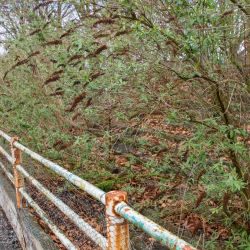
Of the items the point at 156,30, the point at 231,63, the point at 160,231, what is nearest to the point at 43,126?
the point at 156,30

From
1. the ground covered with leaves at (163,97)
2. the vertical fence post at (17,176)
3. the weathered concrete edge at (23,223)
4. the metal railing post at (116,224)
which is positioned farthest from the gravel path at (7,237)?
the metal railing post at (116,224)

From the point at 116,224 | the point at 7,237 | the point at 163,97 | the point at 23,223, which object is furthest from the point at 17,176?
the point at 116,224

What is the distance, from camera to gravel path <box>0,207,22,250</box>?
3.89 meters

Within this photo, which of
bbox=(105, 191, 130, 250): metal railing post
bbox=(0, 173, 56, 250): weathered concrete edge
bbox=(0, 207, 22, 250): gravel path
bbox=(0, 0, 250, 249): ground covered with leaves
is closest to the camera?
bbox=(105, 191, 130, 250): metal railing post

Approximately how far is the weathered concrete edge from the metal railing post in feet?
5.15

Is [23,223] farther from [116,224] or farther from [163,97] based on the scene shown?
[163,97]

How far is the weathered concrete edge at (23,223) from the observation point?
2.94 metres

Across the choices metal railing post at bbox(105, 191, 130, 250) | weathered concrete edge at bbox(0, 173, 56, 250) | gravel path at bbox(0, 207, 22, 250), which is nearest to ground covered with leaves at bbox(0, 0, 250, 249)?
weathered concrete edge at bbox(0, 173, 56, 250)

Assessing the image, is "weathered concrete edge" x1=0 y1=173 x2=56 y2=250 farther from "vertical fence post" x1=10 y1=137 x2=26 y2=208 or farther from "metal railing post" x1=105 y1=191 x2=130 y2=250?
"metal railing post" x1=105 y1=191 x2=130 y2=250

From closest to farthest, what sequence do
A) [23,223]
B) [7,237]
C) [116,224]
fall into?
[116,224] < [23,223] < [7,237]

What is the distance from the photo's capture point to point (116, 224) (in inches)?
59.6

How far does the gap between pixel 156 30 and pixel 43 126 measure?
3.65 meters

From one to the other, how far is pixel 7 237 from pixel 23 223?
0.85 metres

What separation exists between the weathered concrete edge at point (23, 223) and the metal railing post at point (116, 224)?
1.57 meters
